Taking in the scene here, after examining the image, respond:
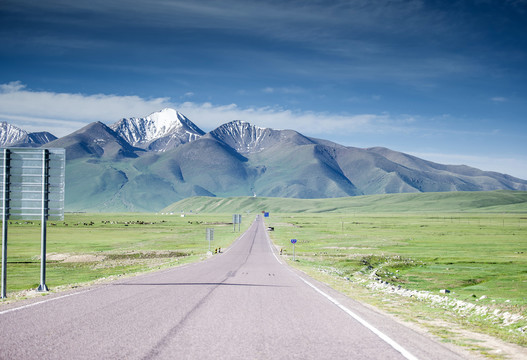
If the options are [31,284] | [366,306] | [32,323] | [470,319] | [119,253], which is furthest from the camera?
[119,253]

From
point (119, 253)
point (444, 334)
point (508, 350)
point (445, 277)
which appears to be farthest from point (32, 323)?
point (119, 253)

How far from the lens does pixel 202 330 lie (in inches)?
422

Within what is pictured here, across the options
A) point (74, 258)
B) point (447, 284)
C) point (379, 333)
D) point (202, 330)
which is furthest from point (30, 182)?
point (74, 258)

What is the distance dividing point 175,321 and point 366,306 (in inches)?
287

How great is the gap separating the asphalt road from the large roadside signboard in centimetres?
673

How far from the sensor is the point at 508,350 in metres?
9.48

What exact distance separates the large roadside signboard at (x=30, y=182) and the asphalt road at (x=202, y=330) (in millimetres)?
6728

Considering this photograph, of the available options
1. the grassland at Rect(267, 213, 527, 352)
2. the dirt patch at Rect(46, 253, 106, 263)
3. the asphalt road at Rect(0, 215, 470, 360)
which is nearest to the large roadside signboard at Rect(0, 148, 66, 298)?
the asphalt road at Rect(0, 215, 470, 360)

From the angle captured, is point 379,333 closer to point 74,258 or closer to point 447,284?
point 447,284

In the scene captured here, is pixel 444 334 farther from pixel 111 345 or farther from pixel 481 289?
pixel 481 289

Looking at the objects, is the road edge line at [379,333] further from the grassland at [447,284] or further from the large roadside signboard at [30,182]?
the large roadside signboard at [30,182]

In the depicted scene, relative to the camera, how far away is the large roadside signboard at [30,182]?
2128 centimetres

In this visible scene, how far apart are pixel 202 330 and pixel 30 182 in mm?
15022

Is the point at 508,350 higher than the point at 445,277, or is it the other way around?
the point at 508,350
